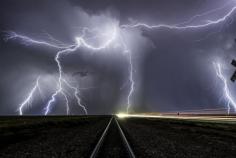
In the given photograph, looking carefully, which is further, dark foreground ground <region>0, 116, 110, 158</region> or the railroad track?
dark foreground ground <region>0, 116, 110, 158</region>

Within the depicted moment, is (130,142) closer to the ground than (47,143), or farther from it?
farther from it

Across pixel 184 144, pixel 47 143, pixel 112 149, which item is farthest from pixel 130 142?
pixel 47 143

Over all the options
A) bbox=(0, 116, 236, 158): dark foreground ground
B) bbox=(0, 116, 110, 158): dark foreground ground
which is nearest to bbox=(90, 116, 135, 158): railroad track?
bbox=(0, 116, 236, 158): dark foreground ground

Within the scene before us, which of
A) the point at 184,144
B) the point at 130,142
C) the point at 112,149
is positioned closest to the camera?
the point at 112,149

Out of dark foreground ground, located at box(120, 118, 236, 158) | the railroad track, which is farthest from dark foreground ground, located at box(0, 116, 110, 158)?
dark foreground ground, located at box(120, 118, 236, 158)

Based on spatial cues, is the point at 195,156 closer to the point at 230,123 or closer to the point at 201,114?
the point at 230,123

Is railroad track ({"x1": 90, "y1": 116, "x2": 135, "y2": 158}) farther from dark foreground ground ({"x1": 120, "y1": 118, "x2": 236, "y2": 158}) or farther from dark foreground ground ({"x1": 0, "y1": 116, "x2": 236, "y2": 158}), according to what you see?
dark foreground ground ({"x1": 120, "y1": 118, "x2": 236, "y2": 158})

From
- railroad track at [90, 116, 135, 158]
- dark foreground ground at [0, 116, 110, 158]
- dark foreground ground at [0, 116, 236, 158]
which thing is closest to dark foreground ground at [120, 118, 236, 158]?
dark foreground ground at [0, 116, 236, 158]

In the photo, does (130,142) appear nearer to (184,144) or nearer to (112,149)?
(112,149)

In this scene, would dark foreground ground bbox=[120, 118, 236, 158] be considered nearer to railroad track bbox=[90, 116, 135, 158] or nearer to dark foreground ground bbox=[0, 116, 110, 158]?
railroad track bbox=[90, 116, 135, 158]

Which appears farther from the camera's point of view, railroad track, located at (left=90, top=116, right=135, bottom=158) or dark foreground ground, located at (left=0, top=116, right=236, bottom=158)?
dark foreground ground, located at (left=0, top=116, right=236, bottom=158)

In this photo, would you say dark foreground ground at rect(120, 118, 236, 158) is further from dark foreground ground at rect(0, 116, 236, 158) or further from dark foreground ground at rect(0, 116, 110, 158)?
dark foreground ground at rect(0, 116, 110, 158)

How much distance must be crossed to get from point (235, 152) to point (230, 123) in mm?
14952

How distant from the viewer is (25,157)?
6543 millimetres
